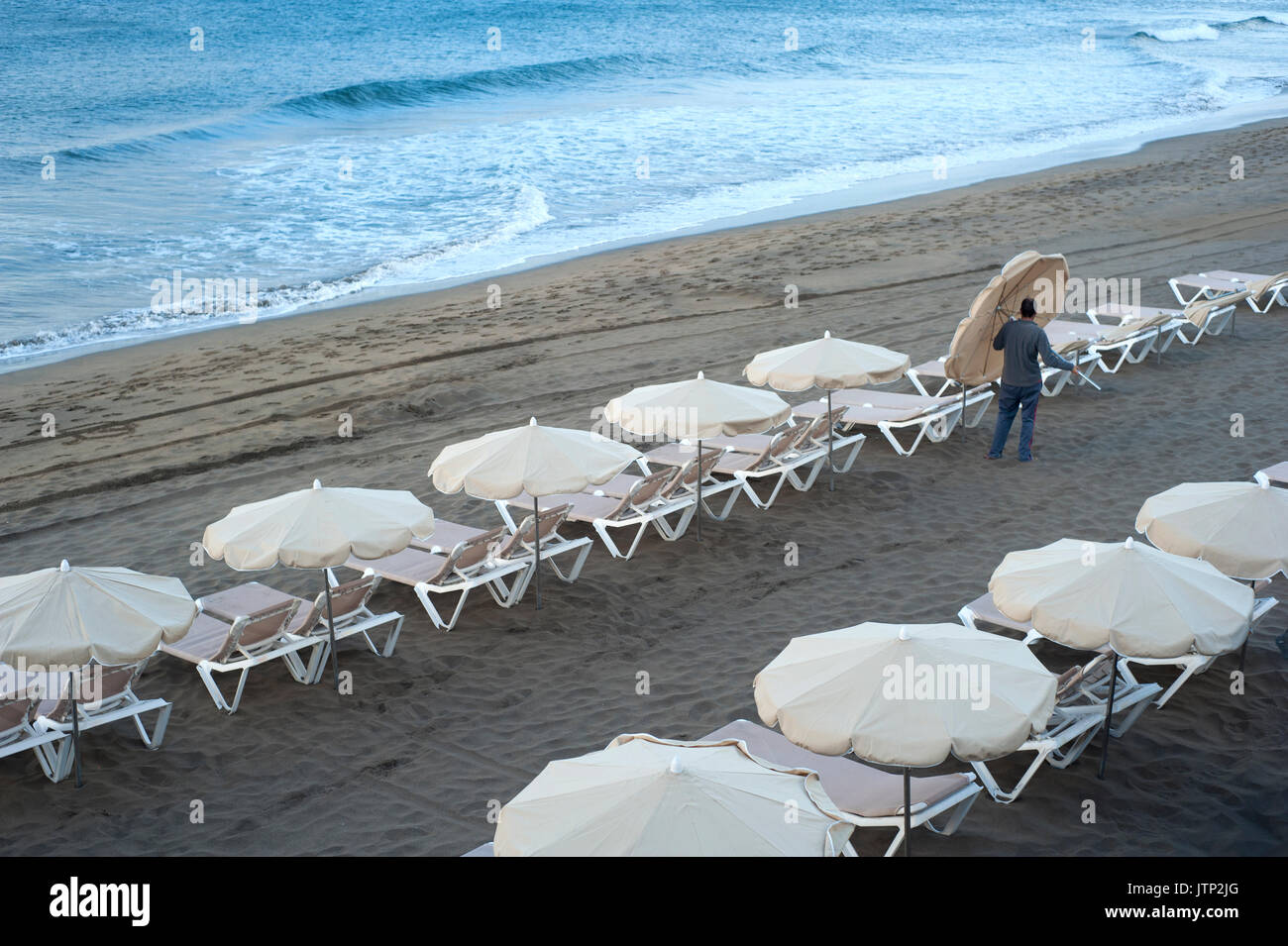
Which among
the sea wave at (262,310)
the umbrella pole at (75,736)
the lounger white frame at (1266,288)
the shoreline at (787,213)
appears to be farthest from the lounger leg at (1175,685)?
the sea wave at (262,310)

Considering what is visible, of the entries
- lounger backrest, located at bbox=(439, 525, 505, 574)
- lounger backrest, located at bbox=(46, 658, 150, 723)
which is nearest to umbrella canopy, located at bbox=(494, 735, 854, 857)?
lounger backrest, located at bbox=(46, 658, 150, 723)

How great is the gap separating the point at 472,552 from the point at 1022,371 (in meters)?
5.18

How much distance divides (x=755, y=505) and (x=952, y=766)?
13.2 feet

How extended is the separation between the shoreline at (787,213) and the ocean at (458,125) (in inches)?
7.0

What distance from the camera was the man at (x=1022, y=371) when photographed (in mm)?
10352

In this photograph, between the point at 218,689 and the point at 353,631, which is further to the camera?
the point at 353,631

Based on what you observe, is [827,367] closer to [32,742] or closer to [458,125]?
[32,742]

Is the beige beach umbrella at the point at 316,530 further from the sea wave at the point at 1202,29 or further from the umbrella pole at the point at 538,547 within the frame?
the sea wave at the point at 1202,29

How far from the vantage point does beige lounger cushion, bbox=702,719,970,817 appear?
214 inches

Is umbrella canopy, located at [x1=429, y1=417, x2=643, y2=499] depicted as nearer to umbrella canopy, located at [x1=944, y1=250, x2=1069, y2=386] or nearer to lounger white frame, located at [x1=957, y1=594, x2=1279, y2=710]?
lounger white frame, located at [x1=957, y1=594, x2=1279, y2=710]

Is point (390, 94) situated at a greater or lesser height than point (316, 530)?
greater

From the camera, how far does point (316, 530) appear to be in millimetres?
6914

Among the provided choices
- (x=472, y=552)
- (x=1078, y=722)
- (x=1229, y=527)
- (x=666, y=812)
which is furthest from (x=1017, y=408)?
(x=666, y=812)
